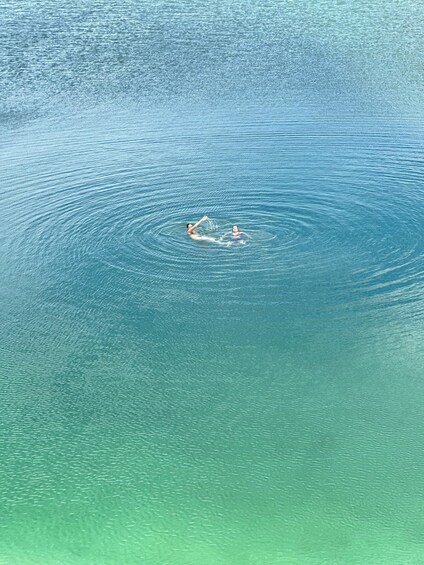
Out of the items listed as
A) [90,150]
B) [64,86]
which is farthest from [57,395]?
[64,86]

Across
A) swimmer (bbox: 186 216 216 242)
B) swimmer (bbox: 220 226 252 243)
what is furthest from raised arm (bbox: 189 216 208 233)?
swimmer (bbox: 220 226 252 243)

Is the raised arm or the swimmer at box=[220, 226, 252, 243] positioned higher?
the raised arm

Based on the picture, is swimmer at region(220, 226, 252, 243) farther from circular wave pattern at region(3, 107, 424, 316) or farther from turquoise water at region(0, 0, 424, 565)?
turquoise water at region(0, 0, 424, 565)

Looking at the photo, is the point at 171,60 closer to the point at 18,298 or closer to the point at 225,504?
the point at 18,298

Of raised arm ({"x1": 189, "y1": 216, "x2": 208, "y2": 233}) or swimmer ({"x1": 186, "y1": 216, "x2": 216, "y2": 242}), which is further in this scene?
swimmer ({"x1": 186, "y1": 216, "x2": 216, "y2": 242})

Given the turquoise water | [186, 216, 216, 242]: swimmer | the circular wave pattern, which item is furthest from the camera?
[186, 216, 216, 242]: swimmer

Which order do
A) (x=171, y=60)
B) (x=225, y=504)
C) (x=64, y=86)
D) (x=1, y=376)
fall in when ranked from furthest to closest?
1. (x=171, y=60)
2. (x=64, y=86)
3. (x=1, y=376)
4. (x=225, y=504)

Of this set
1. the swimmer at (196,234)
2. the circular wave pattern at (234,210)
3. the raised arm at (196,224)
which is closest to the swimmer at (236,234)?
the circular wave pattern at (234,210)
